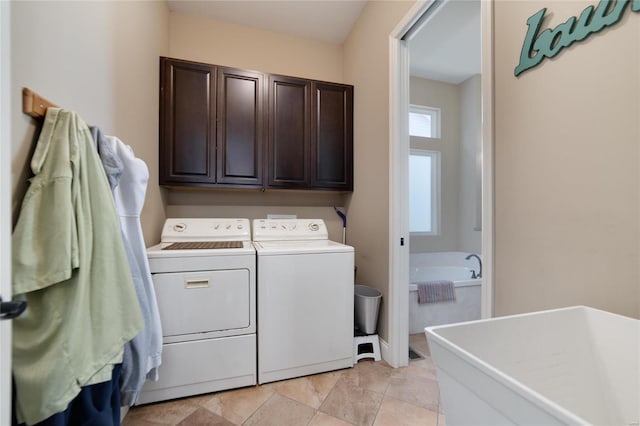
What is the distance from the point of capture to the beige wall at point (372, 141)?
198cm

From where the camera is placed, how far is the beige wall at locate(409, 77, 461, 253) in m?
3.53

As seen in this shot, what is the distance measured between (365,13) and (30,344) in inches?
114

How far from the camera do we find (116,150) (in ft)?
3.59

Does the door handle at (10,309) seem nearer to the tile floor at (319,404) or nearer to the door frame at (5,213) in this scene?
the door frame at (5,213)

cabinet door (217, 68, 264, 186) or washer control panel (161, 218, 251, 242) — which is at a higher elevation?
cabinet door (217, 68, 264, 186)

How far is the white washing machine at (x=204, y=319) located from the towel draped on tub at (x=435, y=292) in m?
1.50

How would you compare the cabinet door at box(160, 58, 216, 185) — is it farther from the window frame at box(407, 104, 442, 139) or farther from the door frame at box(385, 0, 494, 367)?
the window frame at box(407, 104, 442, 139)

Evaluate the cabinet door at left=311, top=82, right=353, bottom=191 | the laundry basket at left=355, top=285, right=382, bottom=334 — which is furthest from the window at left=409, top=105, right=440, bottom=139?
the laundry basket at left=355, top=285, right=382, bottom=334

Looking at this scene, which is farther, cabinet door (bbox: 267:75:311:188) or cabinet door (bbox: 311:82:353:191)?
cabinet door (bbox: 311:82:353:191)

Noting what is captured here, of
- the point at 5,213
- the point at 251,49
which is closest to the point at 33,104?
the point at 5,213

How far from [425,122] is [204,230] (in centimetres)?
314

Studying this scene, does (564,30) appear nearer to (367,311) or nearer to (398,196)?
(398,196)

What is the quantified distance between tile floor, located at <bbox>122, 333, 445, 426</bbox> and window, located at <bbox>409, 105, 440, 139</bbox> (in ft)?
9.57

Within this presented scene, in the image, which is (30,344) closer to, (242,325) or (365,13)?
(242,325)
